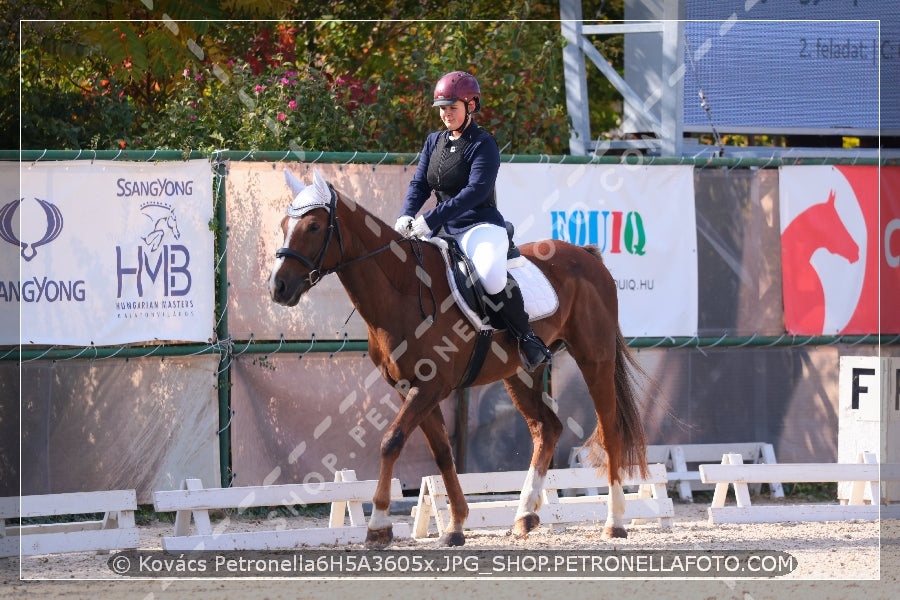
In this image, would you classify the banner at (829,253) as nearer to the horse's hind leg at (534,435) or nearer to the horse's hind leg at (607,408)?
the horse's hind leg at (607,408)

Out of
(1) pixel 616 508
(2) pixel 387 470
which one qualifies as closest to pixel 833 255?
(1) pixel 616 508

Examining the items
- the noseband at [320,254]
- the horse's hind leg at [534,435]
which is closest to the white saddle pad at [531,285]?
the horse's hind leg at [534,435]

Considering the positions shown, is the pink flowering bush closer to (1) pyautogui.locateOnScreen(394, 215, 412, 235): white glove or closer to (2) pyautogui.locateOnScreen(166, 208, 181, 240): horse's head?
(2) pyautogui.locateOnScreen(166, 208, 181, 240): horse's head

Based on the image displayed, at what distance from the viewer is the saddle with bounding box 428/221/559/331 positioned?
24.5 feet

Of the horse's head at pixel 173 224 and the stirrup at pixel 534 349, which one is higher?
the horse's head at pixel 173 224

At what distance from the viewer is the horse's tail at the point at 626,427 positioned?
8359mm

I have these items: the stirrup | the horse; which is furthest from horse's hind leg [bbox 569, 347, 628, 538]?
the stirrup

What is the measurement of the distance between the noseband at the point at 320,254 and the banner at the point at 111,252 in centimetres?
250

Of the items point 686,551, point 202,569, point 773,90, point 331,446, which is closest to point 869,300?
point 773,90

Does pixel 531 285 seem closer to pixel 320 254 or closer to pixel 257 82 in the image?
pixel 320 254

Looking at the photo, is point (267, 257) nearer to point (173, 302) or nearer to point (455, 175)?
point (173, 302)

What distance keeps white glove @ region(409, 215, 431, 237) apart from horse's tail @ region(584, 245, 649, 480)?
6.45ft

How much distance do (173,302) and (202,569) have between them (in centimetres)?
284

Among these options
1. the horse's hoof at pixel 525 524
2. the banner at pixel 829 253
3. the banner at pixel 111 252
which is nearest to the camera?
the horse's hoof at pixel 525 524
